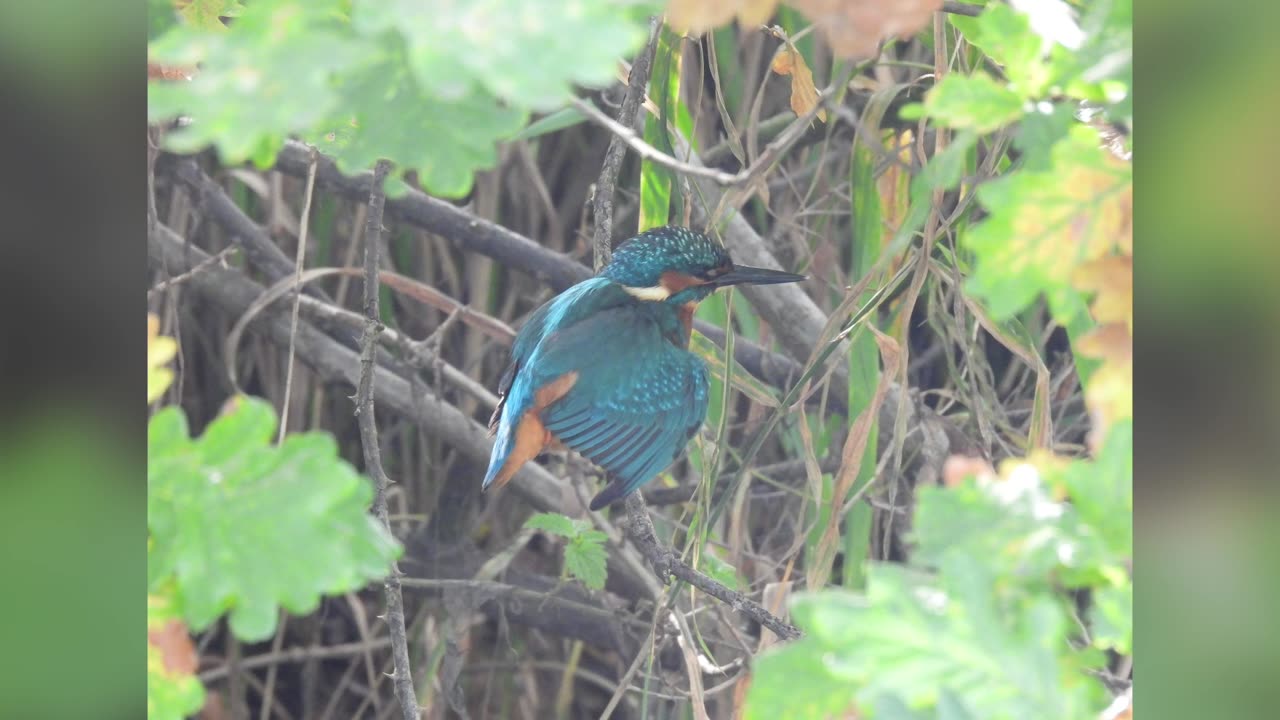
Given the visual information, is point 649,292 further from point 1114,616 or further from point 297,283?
point 1114,616

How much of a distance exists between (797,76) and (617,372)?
1.27 feet

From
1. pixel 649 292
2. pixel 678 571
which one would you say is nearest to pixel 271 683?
pixel 678 571

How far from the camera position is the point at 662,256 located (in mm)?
1171

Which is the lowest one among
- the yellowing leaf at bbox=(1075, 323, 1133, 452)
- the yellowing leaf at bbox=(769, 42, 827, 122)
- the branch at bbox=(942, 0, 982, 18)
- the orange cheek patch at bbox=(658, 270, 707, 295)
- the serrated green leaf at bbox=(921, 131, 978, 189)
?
the yellowing leaf at bbox=(1075, 323, 1133, 452)

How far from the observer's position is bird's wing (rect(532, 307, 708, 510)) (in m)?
1.18

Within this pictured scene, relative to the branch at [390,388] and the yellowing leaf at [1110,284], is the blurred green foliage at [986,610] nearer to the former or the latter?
the yellowing leaf at [1110,284]

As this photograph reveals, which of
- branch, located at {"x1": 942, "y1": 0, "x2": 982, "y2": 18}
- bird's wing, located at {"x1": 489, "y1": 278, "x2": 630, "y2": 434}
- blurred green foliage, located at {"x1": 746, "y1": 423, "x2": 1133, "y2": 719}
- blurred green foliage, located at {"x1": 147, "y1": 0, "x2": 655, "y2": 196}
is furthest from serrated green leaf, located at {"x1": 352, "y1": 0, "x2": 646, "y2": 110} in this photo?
bird's wing, located at {"x1": 489, "y1": 278, "x2": 630, "y2": 434}

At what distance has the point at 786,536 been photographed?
1.16 m

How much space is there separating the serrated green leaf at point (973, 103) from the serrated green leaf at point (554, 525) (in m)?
0.68

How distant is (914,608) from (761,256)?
641 mm

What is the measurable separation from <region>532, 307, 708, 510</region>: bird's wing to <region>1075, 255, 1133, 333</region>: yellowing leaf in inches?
22.1

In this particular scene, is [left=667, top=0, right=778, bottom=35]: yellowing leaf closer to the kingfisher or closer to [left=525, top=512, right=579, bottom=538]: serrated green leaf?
the kingfisher

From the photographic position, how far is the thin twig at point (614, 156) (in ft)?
3.38
